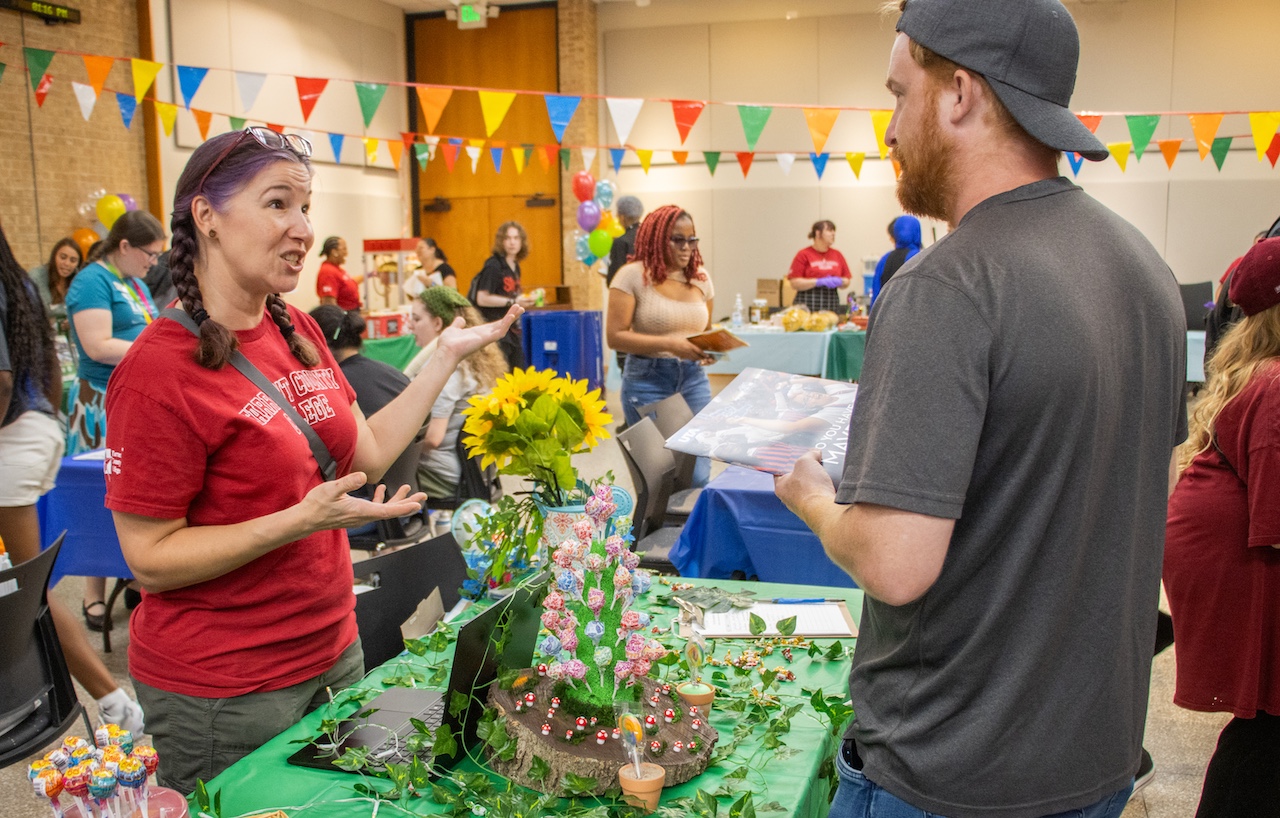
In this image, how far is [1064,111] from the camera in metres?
1.02

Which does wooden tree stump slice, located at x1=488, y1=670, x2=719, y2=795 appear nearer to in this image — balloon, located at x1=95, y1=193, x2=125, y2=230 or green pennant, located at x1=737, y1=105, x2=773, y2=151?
green pennant, located at x1=737, y1=105, x2=773, y2=151

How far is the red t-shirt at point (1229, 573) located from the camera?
6.61 ft

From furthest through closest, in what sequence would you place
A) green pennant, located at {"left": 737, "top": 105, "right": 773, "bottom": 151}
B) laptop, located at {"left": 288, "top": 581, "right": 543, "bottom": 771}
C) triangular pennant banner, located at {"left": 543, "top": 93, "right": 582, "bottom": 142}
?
green pennant, located at {"left": 737, "top": 105, "right": 773, "bottom": 151} < triangular pennant banner, located at {"left": 543, "top": 93, "right": 582, "bottom": 142} < laptop, located at {"left": 288, "top": 581, "right": 543, "bottom": 771}

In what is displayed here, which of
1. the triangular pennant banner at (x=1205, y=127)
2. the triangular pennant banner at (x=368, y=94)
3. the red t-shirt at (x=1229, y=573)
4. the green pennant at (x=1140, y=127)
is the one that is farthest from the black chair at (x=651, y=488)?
the triangular pennant banner at (x=1205, y=127)

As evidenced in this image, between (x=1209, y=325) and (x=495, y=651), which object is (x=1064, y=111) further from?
(x=1209, y=325)

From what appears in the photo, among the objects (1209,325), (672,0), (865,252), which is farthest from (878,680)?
(672,0)

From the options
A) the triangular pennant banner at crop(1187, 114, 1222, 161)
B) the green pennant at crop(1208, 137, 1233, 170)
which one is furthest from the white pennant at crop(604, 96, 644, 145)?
the green pennant at crop(1208, 137, 1233, 170)

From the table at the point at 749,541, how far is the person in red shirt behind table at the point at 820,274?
601 cm

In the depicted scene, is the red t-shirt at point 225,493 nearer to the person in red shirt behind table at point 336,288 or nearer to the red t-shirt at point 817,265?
the person in red shirt behind table at point 336,288

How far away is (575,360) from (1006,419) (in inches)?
328

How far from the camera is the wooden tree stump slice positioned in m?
1.29

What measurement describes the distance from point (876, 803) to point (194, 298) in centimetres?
116

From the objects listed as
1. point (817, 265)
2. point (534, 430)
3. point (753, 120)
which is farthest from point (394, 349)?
point (534, 430)

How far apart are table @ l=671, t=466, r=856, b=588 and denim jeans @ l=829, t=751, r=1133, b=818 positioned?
1952 mm
